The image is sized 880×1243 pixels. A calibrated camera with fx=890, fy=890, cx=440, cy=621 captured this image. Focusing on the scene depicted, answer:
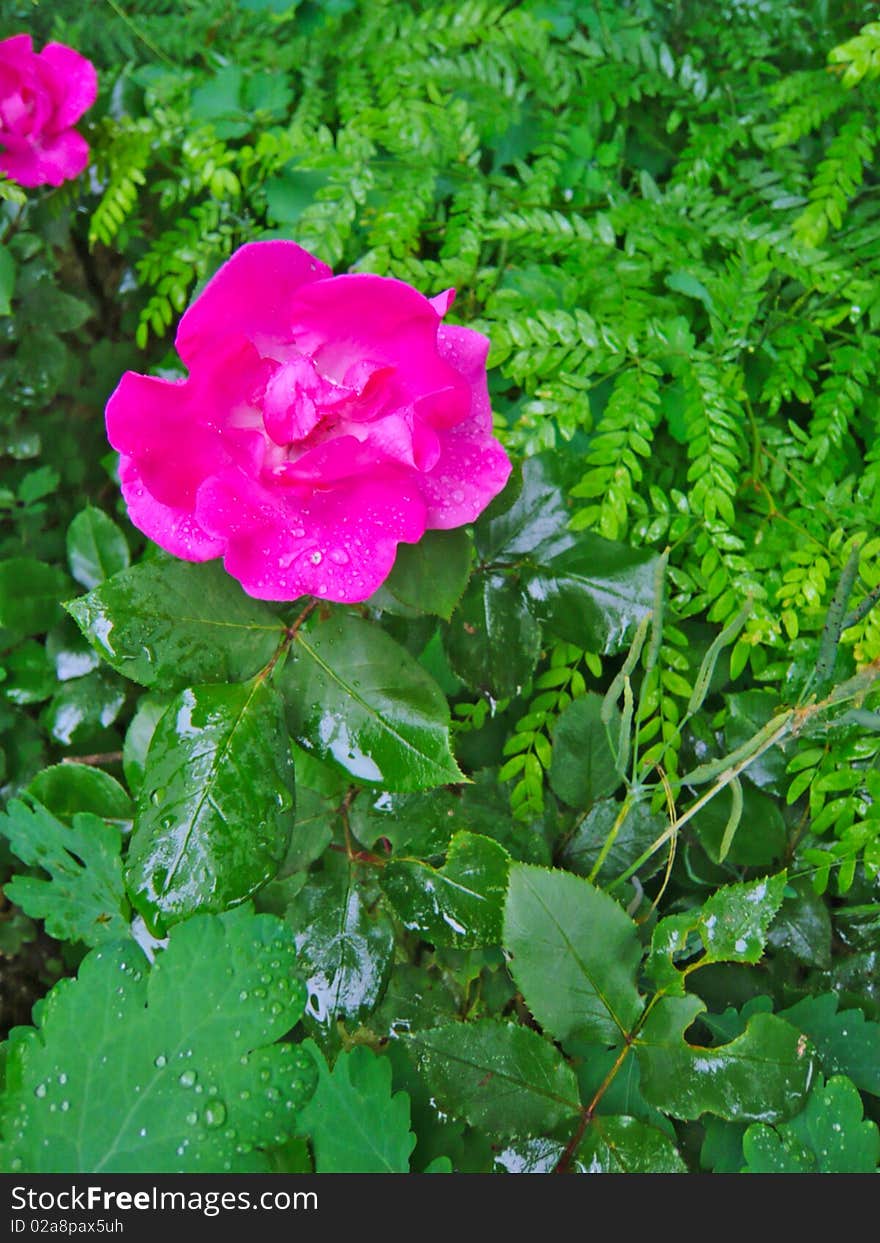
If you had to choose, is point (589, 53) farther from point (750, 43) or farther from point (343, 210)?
point (343, 210)

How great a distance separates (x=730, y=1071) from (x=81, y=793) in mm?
684

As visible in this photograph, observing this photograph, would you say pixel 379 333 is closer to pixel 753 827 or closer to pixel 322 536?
pixel 322 536

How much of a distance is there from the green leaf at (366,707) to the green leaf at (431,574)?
41 millimetres

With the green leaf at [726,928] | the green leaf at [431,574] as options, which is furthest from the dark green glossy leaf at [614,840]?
the green leaf at [431,574]

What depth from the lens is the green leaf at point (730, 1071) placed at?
71cm

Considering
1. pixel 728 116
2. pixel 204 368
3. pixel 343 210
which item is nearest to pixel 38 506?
pixel 343 210

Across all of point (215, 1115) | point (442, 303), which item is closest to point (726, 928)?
point (215, 1115)

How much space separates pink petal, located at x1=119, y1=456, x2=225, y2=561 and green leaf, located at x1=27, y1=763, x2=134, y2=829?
424 mm

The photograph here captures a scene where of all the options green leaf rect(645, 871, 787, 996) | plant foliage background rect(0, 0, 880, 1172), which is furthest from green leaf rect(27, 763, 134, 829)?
green leaf rect(645, 871, 787, 996)

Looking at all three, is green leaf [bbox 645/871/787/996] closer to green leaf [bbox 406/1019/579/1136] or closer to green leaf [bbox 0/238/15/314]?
green leaf [bbox 406/1019/579/1136]

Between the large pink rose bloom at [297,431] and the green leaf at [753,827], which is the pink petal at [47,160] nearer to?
the large pink rose bloom at [297,431]

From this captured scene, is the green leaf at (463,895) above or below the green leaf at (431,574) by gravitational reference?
below

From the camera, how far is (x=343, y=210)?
3.64ft

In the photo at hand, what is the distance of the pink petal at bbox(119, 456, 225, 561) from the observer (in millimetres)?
618
